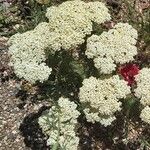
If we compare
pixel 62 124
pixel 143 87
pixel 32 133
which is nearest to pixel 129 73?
pixel 143 87

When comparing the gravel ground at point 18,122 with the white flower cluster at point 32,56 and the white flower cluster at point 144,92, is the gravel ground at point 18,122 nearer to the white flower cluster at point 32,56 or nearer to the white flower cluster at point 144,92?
the white flower cluster at point 32,56

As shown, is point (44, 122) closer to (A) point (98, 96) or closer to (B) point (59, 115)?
(B) point (59, 115)

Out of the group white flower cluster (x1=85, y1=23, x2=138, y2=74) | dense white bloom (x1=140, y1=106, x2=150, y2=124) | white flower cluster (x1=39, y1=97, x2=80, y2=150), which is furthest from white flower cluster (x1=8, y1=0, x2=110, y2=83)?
dense white bloom (x1=140, y1=106, x2=150, y2=124)

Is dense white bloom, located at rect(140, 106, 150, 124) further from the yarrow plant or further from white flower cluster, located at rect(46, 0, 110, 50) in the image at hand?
white flower cluster, located at rect(46, 0, 110, 50)

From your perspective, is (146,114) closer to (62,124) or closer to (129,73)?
(129,73)

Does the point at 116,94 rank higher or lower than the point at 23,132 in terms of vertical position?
higher

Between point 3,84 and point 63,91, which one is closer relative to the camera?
point 63,91

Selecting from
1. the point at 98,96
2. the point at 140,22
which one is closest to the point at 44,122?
the point at 98,96
